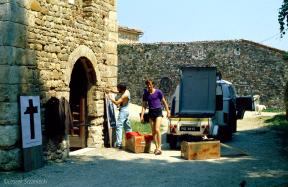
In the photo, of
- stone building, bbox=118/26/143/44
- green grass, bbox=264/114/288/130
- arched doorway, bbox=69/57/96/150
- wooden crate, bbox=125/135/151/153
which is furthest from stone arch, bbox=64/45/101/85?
stone building, bbox=118/26/143/44

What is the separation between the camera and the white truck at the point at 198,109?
33.8ft

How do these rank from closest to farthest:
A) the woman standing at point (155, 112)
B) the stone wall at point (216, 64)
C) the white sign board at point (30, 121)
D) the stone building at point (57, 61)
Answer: the stone building at point (57, 61)
the white sign board at point (30, 121)
the woman standing at point (155, 112)
the stone wall at point (216, 64)

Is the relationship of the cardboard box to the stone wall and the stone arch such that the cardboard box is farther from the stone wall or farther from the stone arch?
the stone wall

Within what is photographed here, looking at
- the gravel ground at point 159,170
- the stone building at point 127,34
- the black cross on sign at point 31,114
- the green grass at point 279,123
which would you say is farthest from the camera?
the stone building at point 127,34

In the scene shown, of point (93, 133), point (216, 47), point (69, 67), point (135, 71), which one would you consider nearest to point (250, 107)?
point (216, 47)

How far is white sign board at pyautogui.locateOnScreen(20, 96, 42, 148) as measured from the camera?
7363 millimetres

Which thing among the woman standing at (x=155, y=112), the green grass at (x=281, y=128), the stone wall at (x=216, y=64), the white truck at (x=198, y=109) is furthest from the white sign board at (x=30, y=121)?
the stone wall at (x=216, y=64)

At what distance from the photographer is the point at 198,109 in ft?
36.7

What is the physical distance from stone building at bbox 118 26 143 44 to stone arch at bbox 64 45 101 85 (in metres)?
25.0

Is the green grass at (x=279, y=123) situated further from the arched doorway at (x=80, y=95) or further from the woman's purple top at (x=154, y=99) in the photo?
the arched doorway at (x=80, y=95)

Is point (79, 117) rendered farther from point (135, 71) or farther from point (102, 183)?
point (135, 71)

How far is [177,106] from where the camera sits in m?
11.4

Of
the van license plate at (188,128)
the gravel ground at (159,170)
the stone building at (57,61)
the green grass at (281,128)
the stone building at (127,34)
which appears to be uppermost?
the stone building at (127,34)

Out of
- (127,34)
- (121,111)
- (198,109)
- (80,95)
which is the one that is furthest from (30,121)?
(127,34)
